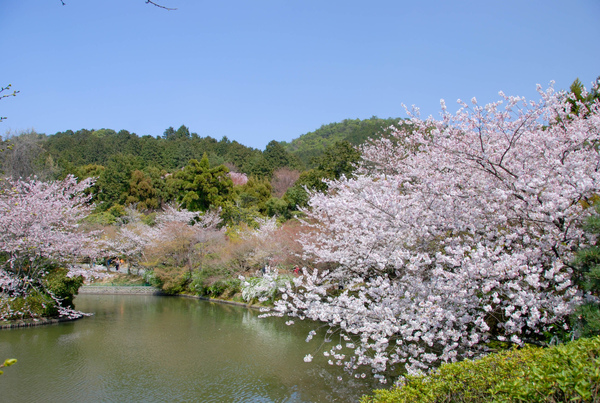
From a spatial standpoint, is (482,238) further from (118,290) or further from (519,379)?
(118,290)

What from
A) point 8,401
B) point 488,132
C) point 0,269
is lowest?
point 8,401

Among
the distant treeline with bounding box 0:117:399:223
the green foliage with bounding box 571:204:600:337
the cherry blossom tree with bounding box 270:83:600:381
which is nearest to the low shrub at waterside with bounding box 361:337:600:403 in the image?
the green foliage with bounding box 571:204:600:337

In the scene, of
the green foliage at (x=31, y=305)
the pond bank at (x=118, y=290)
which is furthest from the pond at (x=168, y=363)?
the pond bank at (x=118, y=290)

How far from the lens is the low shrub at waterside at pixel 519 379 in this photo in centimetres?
221

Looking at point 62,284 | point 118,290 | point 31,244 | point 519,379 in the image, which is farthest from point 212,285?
point 519,379

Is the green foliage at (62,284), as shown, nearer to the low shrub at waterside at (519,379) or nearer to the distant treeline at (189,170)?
the distant treeline at (189,170)

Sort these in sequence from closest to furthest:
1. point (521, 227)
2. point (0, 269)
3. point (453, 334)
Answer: point (453, 334), point (521, 227), point (0, 269)

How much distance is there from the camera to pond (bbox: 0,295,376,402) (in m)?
6.05

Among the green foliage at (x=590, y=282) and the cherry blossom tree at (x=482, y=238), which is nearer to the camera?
the green foliage at (x=590, y=282)

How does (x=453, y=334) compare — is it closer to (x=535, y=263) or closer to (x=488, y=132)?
(x=535, y=263)

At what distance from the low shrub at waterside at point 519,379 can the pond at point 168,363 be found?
10.5 feet

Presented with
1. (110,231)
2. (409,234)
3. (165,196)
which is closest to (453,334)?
(409,234)

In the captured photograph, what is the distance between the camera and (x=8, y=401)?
5.75 metres

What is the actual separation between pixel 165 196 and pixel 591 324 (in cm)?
3201
